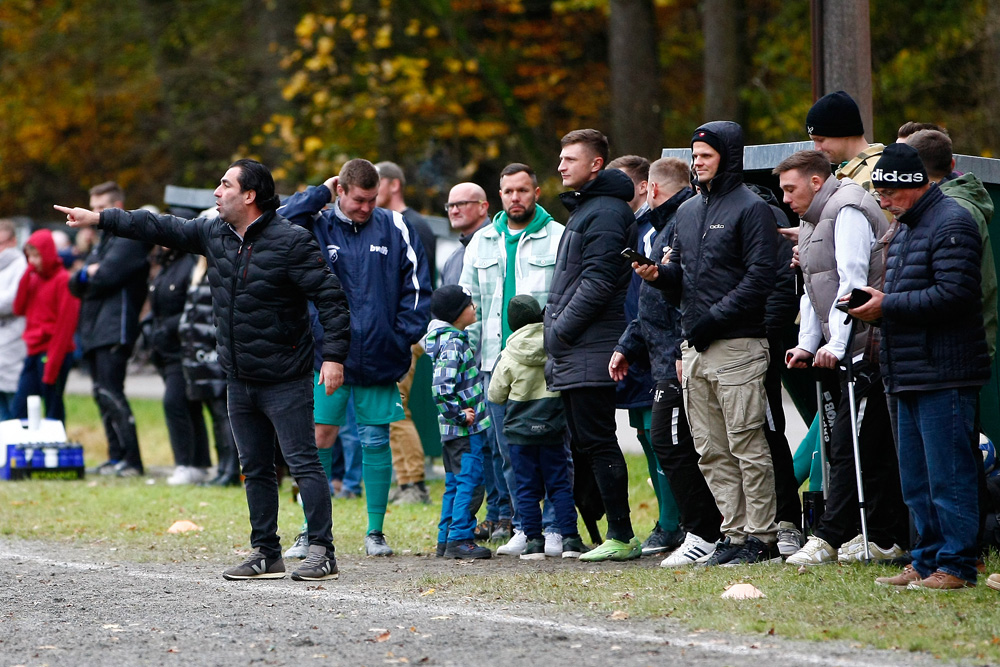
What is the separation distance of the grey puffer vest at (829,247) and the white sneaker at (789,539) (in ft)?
3.70

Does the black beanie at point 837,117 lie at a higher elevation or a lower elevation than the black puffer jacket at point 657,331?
higher

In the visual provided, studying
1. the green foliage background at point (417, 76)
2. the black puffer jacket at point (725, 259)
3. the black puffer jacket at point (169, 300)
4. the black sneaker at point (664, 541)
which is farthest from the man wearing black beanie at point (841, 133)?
the green foliage background at point (417, 76)

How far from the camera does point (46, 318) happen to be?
44.7 feet

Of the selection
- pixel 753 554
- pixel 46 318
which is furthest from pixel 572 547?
pixel 46 318

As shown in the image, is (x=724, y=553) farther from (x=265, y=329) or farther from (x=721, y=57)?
(x=721, y=57)

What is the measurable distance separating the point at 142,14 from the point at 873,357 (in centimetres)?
2086

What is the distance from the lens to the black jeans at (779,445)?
24.3 ft

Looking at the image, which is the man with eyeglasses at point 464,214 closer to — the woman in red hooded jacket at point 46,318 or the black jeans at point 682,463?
the black jeans at point 682,463

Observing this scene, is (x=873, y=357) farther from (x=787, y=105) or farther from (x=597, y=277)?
(x=787, y=105)

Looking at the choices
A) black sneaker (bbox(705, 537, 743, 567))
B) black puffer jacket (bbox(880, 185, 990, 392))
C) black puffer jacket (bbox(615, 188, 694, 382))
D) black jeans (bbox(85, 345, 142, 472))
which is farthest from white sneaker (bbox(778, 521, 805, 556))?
black jeans (bbox(85, 345, 142, 472))

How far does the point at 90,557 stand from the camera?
8.25m

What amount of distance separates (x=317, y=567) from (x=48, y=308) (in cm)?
738

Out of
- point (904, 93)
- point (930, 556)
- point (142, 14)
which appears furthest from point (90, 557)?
point (142, 14)

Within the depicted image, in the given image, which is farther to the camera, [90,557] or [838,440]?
[90,557]
